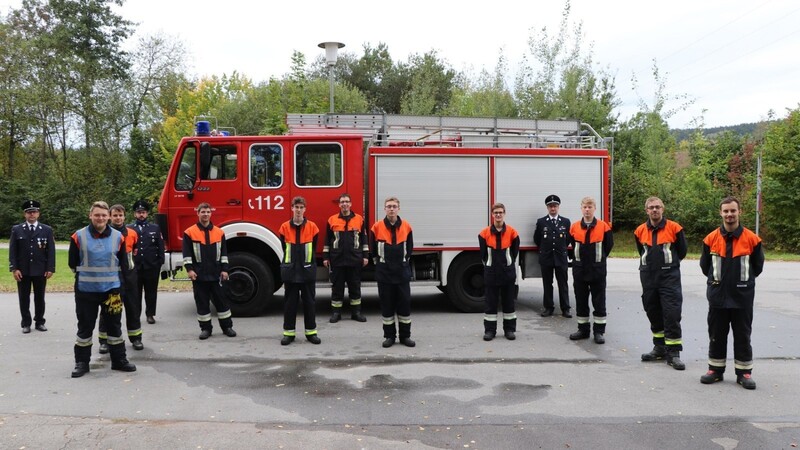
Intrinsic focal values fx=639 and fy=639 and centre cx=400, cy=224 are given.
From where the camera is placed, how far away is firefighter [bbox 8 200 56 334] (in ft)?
28.5

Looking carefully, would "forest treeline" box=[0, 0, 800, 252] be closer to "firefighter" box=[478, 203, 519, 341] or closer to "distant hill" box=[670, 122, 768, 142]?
"distant hill" box=[670, 122, 768, 142]

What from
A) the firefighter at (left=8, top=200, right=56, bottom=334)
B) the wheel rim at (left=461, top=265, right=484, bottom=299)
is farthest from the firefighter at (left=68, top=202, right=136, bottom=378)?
the wheel rim at (left=461, top=265, right=484, bottom=299)

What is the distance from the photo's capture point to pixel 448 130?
33.7 feet

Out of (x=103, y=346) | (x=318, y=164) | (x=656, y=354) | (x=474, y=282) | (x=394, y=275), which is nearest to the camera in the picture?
(x=656, y=354)

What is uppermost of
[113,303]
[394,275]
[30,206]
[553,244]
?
[30,206]

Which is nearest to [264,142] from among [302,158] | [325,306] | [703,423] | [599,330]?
[302,158]

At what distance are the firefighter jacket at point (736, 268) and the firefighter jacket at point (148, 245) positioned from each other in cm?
693

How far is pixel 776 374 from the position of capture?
6.44m

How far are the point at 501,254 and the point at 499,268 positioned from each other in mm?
177

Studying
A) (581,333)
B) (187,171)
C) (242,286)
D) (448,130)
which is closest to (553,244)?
(581,333)

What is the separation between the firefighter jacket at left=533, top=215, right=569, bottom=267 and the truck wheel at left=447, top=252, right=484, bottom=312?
101 centimetres

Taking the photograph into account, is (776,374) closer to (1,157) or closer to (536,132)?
(536,132)

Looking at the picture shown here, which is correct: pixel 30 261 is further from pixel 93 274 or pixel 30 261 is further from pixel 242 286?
pixel 93 274

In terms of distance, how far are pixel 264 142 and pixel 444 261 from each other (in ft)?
10.6
